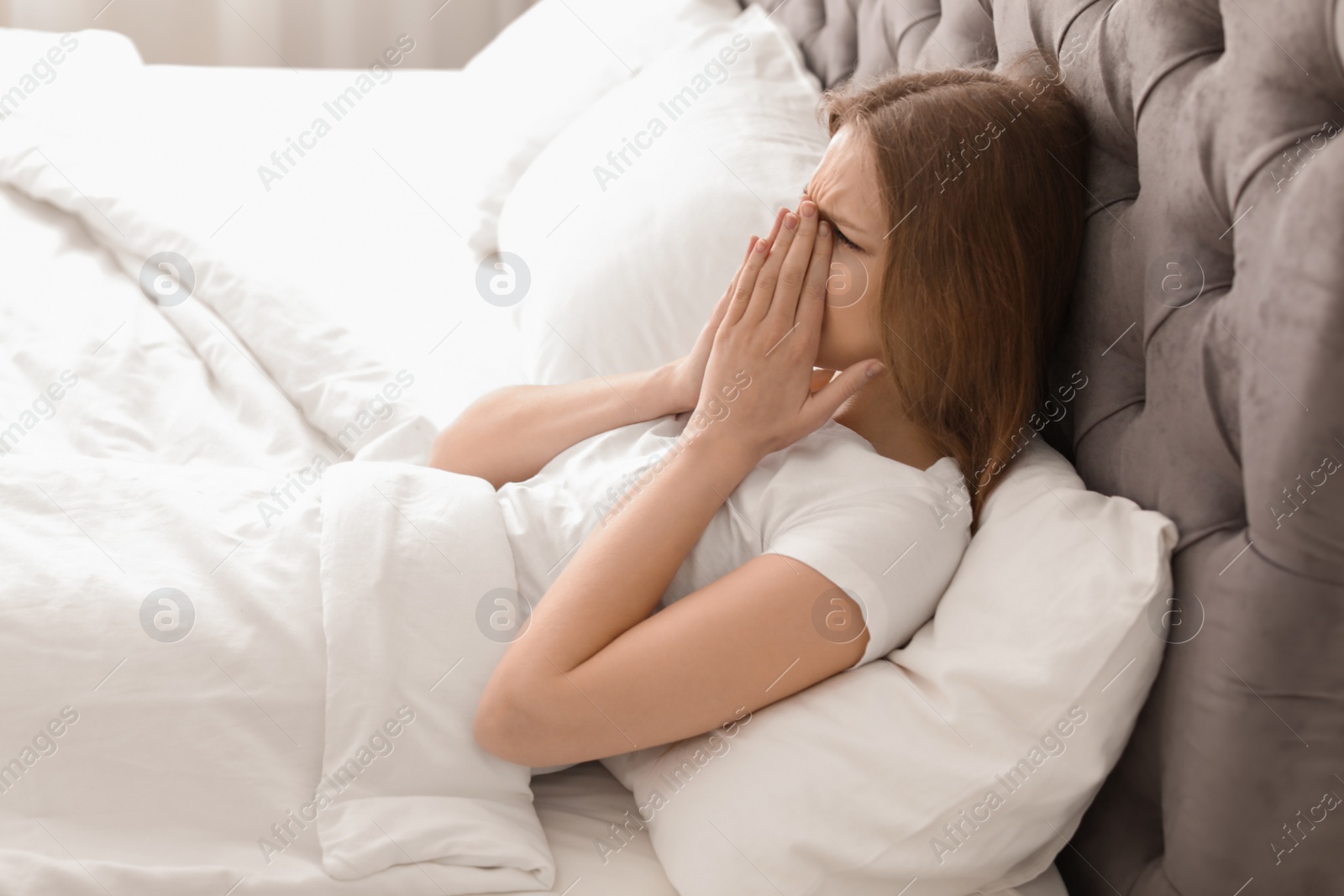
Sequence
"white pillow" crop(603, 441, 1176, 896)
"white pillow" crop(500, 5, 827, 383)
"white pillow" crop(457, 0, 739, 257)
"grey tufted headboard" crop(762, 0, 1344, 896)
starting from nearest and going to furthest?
"grey tufted headboard" crop(762, 0, 1344, 896) < "white pillow" crop(603, 441, 1176, 896) < "white pillow" crop(500, 5, 827, 383) < "white pillow" crop(457, 0, 739, 257)

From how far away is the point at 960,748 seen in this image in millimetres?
766

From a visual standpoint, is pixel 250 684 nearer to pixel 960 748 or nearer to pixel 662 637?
pixel 662 637

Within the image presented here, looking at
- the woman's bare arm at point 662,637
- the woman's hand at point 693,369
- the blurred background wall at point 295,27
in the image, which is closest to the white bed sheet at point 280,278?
the woman's bare arm at point 662,637

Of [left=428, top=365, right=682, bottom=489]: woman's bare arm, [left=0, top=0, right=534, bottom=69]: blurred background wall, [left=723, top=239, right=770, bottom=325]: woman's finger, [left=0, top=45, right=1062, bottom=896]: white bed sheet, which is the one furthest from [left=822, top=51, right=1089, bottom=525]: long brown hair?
[left=0, top=0, right=534, bottom=69]: blurred background wall

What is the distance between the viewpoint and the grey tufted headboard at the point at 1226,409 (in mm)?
633

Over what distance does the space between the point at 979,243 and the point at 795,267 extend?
16 cm

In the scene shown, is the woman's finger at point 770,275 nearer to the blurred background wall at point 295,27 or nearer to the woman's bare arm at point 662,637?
the woman's bare arm at point 662,637

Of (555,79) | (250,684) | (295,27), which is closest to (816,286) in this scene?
(250,684)

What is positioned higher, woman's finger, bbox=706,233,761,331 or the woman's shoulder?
woman's finger, bbox=706,233,761,331

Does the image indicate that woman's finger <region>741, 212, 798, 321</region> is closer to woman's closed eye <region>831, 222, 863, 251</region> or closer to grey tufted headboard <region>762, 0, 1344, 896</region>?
woman's closed eye <region>831, 222, 863, 251</region>

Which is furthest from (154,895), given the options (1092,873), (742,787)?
(1092,873)

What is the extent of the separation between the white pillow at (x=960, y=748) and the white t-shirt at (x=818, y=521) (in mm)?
53

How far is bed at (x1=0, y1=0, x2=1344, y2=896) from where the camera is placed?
0.69 m

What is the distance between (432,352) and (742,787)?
0.83 meters
